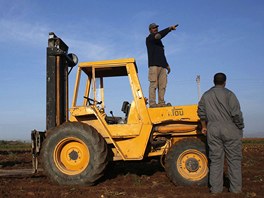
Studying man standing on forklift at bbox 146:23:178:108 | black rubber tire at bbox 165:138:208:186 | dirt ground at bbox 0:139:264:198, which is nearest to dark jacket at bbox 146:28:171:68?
man standing on forklift at bbox 146:23:178:108

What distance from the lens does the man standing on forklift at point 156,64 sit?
8031mm

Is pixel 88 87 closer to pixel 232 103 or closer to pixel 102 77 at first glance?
pixel 102 77

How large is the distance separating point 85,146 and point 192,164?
7.54 feet

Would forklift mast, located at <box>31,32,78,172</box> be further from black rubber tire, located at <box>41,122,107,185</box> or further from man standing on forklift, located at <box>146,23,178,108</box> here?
man standing on forklift, located at <box>146,23,178,108</box>

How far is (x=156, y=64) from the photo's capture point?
8141mm

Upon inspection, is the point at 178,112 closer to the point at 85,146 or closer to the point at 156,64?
the point at 156,64

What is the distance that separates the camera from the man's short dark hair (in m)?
6.77

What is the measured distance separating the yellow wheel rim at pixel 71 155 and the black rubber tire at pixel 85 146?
44mm

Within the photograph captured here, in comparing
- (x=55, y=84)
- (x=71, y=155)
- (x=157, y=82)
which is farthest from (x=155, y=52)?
(x=71, y=155)

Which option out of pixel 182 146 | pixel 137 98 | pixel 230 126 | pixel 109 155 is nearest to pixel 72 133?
pixel 109 155

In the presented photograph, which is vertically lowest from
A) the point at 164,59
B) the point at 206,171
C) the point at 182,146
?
the point at 206,171

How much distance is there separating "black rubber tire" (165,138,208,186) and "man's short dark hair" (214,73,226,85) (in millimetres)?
1332

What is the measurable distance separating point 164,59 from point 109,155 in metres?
2.59

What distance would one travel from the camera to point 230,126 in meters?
6.44
